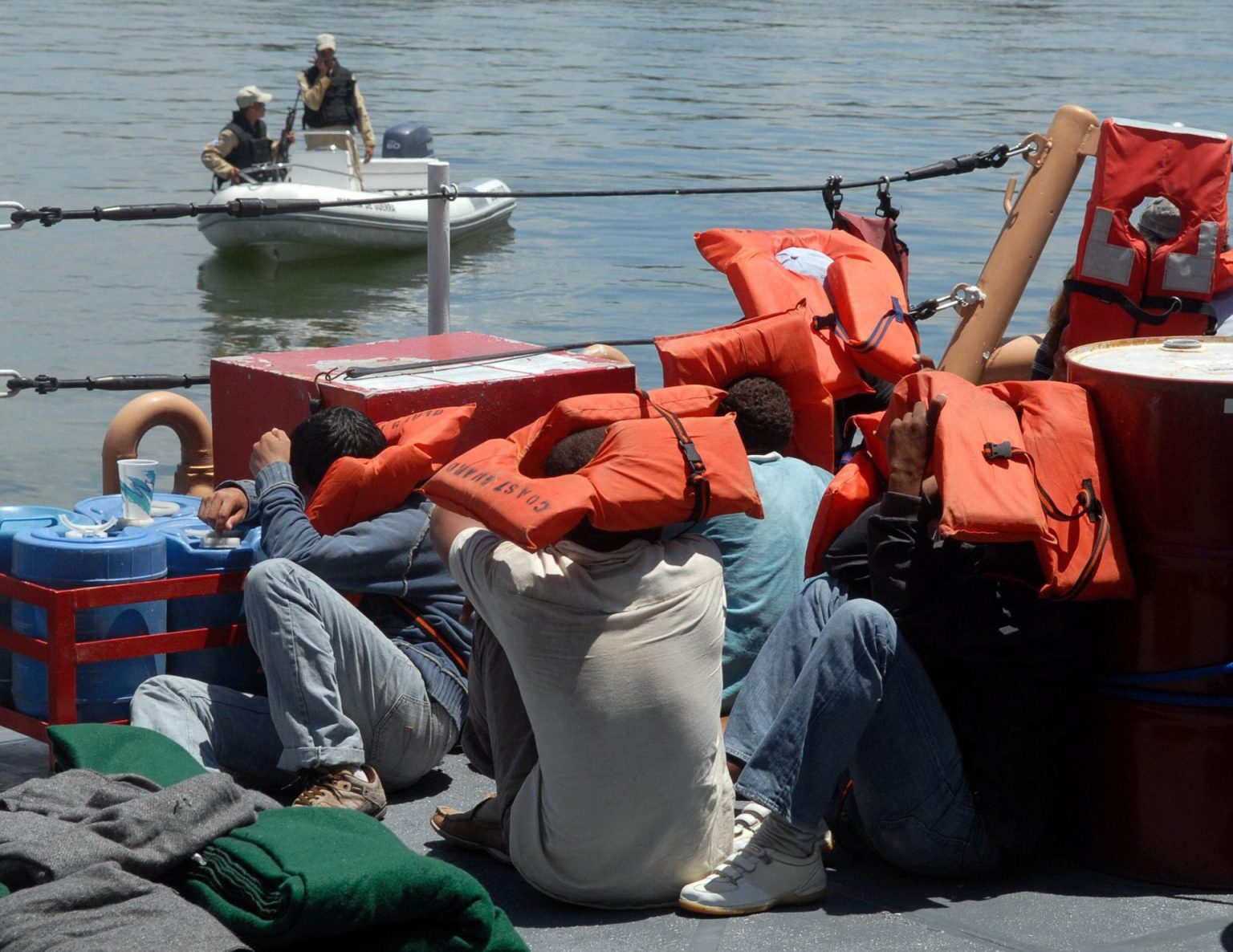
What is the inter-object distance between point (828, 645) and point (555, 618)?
0.45 metres

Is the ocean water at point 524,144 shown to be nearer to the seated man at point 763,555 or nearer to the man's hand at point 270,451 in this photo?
the man's hand at point 270,451

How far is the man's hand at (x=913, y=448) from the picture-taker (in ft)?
8.86

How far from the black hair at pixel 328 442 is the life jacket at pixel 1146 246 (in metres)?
1.83

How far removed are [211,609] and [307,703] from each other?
1.45 feet

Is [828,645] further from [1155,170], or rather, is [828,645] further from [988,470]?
[1155,170]

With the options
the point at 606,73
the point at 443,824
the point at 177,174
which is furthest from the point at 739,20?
the point at 443,824

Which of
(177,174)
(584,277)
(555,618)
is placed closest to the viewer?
(555,618)

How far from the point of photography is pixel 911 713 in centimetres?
262

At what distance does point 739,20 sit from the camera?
133 feet

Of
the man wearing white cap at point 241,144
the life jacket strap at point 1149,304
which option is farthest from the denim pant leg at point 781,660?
the man wearing white cap at point 241,144

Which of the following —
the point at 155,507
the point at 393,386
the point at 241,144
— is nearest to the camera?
the point at 155,507

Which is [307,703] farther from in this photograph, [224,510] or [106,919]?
[106,919]

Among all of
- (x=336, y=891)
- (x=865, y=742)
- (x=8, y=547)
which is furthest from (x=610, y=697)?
(x=8, y=547)

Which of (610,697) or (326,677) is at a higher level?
(610,697)
